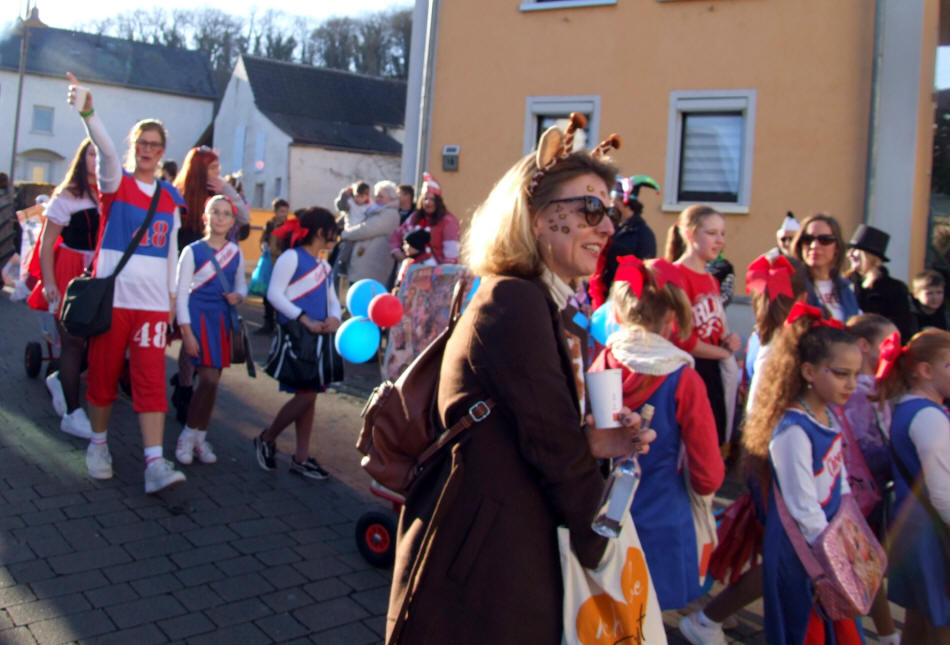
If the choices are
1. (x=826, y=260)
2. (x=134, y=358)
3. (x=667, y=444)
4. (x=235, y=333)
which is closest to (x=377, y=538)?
(x=667, y=444)

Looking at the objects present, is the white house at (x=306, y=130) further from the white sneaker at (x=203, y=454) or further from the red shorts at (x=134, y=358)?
the red shorts at (x=134, y=358)

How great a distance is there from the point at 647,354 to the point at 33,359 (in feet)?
22.4

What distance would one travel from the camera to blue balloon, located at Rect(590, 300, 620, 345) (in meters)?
4.16

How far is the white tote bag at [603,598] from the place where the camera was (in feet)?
6.93

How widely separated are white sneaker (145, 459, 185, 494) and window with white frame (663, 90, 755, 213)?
942 centimetres

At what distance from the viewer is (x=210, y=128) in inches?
2044

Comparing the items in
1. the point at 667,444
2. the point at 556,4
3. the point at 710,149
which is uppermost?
the point at 556,4

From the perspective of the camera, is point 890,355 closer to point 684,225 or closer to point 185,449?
point 684,225

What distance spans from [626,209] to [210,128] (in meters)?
49.3

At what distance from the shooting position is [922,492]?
11.8 feet

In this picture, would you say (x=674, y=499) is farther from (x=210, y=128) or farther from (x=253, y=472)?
(x=210, y=128)

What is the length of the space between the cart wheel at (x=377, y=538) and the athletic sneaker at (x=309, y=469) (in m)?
1.40

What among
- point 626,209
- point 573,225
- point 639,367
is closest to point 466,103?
point 626,209

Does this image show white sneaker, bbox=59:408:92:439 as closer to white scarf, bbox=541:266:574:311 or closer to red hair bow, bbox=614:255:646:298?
red hair bow, bbox=614:255:646:298
